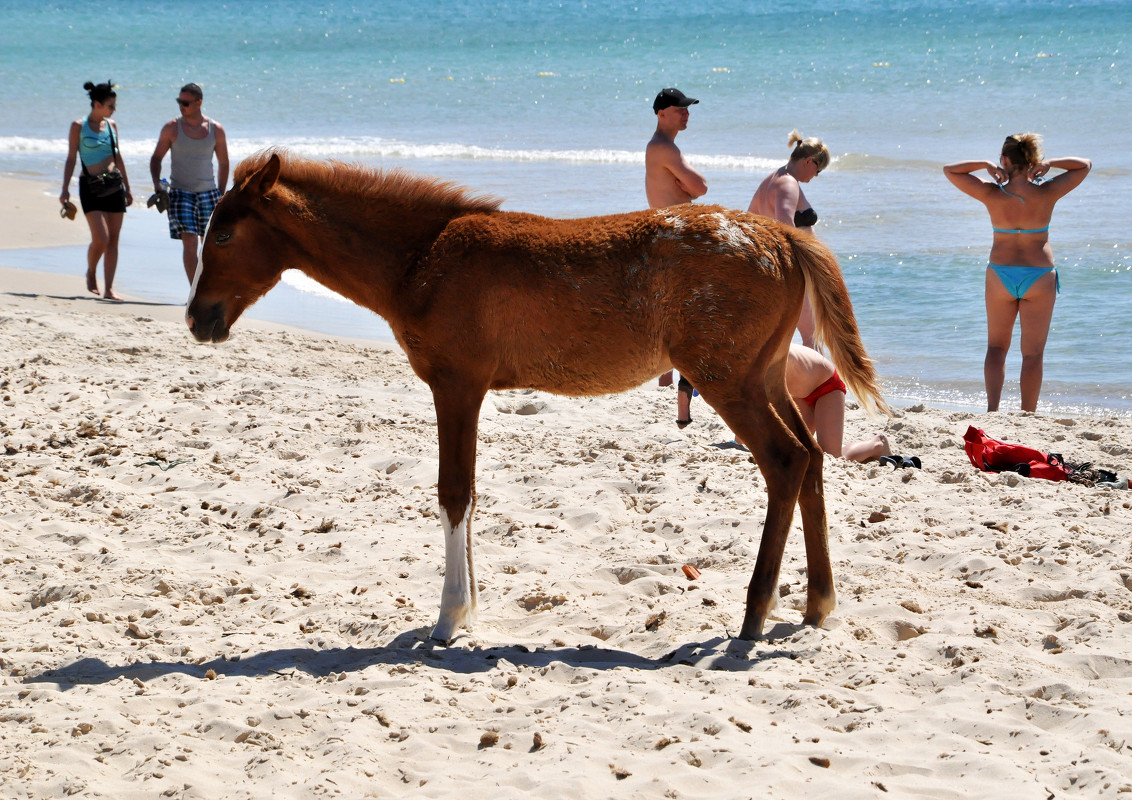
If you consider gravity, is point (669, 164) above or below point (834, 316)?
above

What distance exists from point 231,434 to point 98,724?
3.36 metres

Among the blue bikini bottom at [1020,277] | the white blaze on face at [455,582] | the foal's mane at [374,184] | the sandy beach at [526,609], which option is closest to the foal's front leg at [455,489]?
the white blaze on face at [455,582]

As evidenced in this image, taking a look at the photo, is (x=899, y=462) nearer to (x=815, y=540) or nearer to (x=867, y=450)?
(x=867, y=450)

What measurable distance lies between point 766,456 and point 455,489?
4.21 ft

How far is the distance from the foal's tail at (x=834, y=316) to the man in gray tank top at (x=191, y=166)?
7166 millimetres

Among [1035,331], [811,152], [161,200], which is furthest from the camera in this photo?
[161,200]

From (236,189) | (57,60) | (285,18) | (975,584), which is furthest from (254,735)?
(285,18)

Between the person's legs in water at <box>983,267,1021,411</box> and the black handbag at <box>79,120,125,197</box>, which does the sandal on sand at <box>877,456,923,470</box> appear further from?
the black handbag at <box>79,120,125,197</box>

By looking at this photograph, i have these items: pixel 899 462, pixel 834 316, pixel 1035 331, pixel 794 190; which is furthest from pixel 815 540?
pixel 1035 331

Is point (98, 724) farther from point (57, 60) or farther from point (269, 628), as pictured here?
point (57, 60)

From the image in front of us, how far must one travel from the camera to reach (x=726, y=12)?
59156 millimetres

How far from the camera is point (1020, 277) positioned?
8188mm

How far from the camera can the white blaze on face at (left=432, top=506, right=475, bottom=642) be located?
4496 mm

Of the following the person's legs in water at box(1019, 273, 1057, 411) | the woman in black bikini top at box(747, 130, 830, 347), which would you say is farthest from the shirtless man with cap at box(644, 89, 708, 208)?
the person's legs in water at box(1019, 273, 1057, 411)
